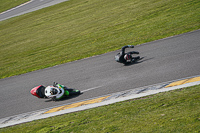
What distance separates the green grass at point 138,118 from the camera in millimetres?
7637

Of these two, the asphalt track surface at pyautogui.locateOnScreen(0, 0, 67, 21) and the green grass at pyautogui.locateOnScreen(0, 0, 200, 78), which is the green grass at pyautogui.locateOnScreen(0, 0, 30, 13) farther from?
the green grass at pyautogui.locateOnScreen(0, 0, 200, 78)

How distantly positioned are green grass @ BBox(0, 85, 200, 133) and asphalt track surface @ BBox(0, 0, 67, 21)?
111 feet

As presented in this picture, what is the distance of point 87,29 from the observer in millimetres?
27781

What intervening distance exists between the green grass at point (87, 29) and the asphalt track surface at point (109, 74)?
1.75 meters

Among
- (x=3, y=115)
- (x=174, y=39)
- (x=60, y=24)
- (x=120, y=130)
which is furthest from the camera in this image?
(x=60, y=24)

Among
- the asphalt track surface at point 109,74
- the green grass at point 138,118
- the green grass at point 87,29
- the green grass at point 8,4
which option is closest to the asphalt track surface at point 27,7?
the green grass at point 8,4

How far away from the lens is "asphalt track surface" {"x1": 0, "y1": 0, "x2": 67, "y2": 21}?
42.9 meters

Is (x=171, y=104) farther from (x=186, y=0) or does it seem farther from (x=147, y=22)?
(x=186, y=0)

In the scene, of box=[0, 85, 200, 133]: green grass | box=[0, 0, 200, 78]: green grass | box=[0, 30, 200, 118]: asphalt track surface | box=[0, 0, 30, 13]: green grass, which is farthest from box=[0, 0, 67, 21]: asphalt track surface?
box=[0, 85, 200, 133]: green grass

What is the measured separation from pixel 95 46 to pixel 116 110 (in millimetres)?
12340

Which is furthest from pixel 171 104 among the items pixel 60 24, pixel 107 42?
pixel 60 24

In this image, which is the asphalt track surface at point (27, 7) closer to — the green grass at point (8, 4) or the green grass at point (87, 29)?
the green grass at point (8, 4)

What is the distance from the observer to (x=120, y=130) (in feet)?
27.1

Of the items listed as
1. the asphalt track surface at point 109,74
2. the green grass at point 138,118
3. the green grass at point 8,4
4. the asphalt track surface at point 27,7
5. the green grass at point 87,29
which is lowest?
the green grass at point 138,118
